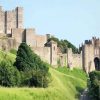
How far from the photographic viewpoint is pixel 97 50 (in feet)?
331

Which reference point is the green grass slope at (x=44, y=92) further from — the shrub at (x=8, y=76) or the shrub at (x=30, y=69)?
the shrub at (x=8, y=76)

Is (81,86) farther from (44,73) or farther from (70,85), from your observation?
(44,73)

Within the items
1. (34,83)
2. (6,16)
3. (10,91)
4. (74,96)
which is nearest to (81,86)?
(74,96)

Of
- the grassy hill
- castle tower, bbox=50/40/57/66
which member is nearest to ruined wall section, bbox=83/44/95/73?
the grassy hill

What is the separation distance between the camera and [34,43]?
86875 millimetres

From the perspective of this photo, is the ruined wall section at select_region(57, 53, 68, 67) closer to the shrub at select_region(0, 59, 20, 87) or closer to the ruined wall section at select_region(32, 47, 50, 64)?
the ruined wall section at select_region(32, 47, 50, 64)

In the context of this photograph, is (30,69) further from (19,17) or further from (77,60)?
(77,60)

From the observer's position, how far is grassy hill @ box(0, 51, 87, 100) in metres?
45.1

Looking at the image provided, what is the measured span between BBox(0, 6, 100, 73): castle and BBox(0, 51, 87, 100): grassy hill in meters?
1.67

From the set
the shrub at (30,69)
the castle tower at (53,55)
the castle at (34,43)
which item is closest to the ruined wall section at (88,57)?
the castle at (34,43)

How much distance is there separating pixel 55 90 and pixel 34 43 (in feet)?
96.8

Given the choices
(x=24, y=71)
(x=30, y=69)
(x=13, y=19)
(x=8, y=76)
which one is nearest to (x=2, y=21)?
(x=13, y=19)

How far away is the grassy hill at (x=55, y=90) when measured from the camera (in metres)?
45.1

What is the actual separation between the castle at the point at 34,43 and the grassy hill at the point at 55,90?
1.67 metres
